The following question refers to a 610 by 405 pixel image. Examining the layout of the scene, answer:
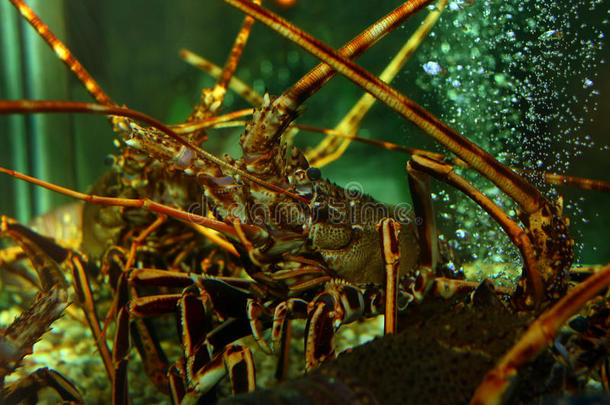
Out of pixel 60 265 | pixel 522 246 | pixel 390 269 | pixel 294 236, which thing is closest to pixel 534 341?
pixel 522 246

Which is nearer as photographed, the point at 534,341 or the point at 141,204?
the point at 534,341

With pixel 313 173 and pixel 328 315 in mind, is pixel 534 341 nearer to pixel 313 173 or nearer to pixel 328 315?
pixel 328 315

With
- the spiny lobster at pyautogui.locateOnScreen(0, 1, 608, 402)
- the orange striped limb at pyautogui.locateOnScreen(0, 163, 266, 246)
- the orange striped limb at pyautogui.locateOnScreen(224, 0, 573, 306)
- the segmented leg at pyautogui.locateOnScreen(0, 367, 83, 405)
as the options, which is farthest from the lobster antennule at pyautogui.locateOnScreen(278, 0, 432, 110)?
the segmented leg at pyautogui.locateOnScreen(0, 367, 83, 405)

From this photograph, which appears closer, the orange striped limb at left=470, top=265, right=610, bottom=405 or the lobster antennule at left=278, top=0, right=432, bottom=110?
the orange striped limb at left=470, top=265, right=610, bottom=405

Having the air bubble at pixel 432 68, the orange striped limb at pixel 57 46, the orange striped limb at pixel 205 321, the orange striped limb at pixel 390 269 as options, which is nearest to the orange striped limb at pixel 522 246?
the orange striped limb at pixel 390 269

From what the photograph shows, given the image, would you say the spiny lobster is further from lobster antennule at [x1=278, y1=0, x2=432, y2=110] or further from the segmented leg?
the segmented leg
